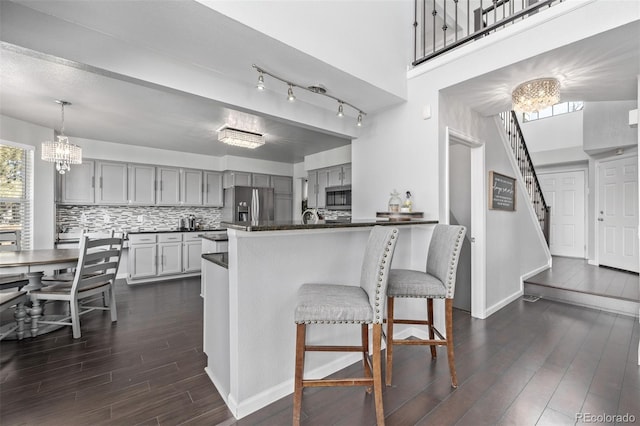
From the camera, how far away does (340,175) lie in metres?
5.68

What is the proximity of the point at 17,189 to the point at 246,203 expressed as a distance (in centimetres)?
350

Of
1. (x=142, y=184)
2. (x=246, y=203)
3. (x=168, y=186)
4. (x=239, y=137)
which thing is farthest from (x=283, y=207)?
(x=239, y=137)

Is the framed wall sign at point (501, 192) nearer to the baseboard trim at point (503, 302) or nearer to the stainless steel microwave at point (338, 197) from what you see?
the baseboard trim at point (503, 302)

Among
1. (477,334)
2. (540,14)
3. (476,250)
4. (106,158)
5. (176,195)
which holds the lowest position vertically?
(477,334)

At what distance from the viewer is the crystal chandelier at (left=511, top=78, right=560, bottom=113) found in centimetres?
249

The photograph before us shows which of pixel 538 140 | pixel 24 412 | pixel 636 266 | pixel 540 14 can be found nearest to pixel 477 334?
pixel 540 14

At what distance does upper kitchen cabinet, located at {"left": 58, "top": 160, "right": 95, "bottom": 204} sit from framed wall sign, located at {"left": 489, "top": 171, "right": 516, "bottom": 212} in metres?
6.32

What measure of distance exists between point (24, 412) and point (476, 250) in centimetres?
407

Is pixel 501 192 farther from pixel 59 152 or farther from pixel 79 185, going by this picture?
pixel 79 185

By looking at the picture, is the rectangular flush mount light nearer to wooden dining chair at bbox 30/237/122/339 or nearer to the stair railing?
wooden dining chair at bbox 30/237/122/339

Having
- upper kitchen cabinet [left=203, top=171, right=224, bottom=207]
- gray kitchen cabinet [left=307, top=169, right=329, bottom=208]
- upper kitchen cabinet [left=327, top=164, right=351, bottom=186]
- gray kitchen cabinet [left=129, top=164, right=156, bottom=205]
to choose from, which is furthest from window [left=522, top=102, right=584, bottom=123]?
gray kitchen cabinet [left=129, top=164, right=156, bottom=205]

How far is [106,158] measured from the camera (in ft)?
16.6

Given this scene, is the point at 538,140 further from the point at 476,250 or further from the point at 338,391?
the point at 338,391

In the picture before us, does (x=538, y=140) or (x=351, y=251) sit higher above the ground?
(x=538, y=140)
